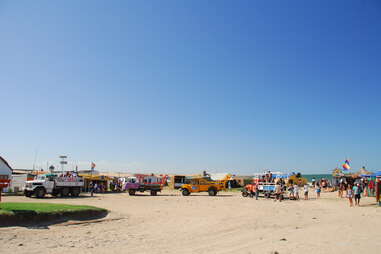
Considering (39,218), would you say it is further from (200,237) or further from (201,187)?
(201,187)

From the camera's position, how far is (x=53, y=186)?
25.6m

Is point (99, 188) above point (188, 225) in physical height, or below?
below

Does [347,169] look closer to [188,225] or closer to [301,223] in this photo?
[301,223]

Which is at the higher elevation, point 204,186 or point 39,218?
point 39,218

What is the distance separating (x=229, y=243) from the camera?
813 cm

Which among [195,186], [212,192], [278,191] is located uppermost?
[278,191]

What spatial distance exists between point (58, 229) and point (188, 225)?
486 centimetres

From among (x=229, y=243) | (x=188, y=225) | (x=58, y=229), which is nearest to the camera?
(x=229, y=243)

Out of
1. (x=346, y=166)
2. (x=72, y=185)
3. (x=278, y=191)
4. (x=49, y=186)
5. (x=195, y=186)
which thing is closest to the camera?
(x=278, y=191)

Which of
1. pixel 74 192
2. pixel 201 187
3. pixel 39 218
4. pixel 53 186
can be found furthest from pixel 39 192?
pixel 201 187

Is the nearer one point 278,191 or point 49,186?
point 278,191

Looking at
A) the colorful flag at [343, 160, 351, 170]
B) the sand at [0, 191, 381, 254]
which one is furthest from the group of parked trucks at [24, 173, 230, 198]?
the sand at [0, 191, 381, 254]

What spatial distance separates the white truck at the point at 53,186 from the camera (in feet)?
79.9

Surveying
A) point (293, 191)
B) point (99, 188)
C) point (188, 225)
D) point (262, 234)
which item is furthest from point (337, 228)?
→ point (99, 188)
